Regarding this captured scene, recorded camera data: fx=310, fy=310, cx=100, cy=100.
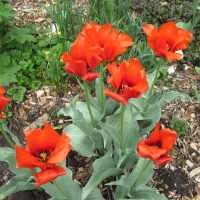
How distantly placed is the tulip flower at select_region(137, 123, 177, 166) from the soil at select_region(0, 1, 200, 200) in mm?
1096

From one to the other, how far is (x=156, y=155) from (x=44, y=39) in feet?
7.26

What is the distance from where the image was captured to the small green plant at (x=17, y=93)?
2.76m

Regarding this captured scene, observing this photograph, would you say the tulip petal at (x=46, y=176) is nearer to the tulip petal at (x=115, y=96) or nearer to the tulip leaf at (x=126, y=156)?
the tulip petal at (x=115, y=96)

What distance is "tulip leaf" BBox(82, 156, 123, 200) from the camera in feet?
5.85

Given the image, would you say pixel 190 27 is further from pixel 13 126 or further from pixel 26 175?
pixel 26 175

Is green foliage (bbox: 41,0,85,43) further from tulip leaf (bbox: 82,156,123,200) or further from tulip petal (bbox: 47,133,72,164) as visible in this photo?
tulip petal (bbox: 47,133,72,164)

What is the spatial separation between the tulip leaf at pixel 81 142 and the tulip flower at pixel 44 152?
0.81m

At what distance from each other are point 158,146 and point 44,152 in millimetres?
499

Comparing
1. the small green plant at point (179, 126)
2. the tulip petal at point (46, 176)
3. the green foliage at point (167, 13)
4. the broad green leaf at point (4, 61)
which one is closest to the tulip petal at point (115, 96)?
the tulip petal at point (46, 176)

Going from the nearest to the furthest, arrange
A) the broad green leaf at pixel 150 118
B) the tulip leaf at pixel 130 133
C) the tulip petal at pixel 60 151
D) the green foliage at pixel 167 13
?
the tulip petal at pixel 60 151, the tulip leaf at pixel 130 133, the broad green leaf at pixel 150 118, the green foliage at pixel 167 13

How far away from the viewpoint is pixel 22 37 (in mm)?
2893

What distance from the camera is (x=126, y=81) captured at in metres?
1.44

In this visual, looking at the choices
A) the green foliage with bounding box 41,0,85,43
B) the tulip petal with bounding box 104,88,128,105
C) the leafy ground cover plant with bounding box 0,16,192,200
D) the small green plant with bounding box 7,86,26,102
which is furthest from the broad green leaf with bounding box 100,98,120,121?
the green foliage with bounding box 41,0,85,43

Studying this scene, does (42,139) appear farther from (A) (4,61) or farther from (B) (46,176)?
(A) (4,61)
